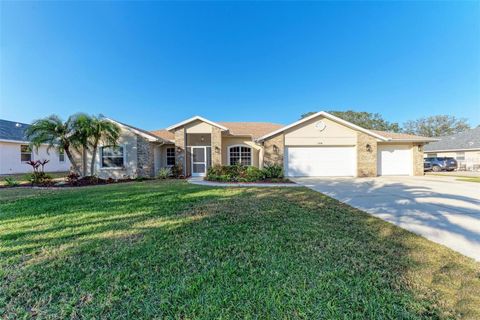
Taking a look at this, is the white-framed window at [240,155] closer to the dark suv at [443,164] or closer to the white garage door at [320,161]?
the white garage door at [320,161]

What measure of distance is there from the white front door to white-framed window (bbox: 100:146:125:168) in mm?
4944

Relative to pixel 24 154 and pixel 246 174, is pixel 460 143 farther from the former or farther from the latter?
pixel 24 154

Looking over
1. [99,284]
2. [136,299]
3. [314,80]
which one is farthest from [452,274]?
[314,80]

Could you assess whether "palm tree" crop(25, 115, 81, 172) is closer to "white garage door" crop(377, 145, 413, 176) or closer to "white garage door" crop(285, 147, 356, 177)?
"white garage door" crop(285, 147, 356, 177)

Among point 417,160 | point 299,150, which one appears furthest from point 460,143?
point 299,150

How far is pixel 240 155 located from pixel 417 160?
44.8 ft

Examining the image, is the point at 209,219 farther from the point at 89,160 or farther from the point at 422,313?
the point at 89,160

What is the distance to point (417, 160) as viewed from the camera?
51.1ft

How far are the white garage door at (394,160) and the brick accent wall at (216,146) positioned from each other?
12185 mm

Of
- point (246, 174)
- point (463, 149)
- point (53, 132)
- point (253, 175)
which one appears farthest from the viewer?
point (463, 149)

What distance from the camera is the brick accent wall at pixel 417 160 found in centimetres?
1553

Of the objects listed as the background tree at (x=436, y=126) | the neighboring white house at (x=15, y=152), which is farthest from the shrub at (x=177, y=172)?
the background tree at (x=436, y=126)

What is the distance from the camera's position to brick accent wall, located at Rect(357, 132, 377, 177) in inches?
572

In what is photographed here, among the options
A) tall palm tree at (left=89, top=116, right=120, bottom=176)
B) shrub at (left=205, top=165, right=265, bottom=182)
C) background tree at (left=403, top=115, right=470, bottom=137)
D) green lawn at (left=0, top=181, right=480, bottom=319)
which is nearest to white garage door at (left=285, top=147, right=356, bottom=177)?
shrub at (left=205, top=165, right=265, bottom=182)
